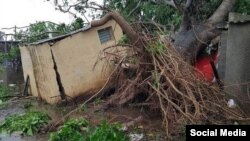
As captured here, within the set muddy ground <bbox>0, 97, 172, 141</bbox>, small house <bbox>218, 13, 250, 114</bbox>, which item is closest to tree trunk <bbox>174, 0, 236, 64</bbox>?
small house <bbox>218, 13, 250, 114</bbox>

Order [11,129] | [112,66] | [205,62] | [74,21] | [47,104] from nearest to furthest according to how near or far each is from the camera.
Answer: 1. [11,129]
2. [112,66]
3. [205,62]
4. [47,104]
5. [74,21]

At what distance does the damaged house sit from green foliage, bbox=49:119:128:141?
11.2ft

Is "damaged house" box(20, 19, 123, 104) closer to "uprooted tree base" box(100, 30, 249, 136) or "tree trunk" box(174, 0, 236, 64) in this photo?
"uprooted tree base" box(100, 30, 249, 136)

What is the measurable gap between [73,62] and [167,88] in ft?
13.5

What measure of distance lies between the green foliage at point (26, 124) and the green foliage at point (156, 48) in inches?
108

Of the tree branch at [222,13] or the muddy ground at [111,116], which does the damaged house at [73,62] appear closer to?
the muddy ground at [111,116]

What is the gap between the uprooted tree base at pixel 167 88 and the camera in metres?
6.65

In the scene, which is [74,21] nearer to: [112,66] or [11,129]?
[112,66]

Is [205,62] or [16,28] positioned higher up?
[16,28]

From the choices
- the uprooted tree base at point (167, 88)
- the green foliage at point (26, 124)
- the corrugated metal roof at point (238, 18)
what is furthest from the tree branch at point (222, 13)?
the green foliage at point (26, 124)

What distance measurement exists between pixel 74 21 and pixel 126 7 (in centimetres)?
265

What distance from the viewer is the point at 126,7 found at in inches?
591

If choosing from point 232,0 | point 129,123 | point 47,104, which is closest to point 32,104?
point 47,104

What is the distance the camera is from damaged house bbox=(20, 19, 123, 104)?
409 inches
